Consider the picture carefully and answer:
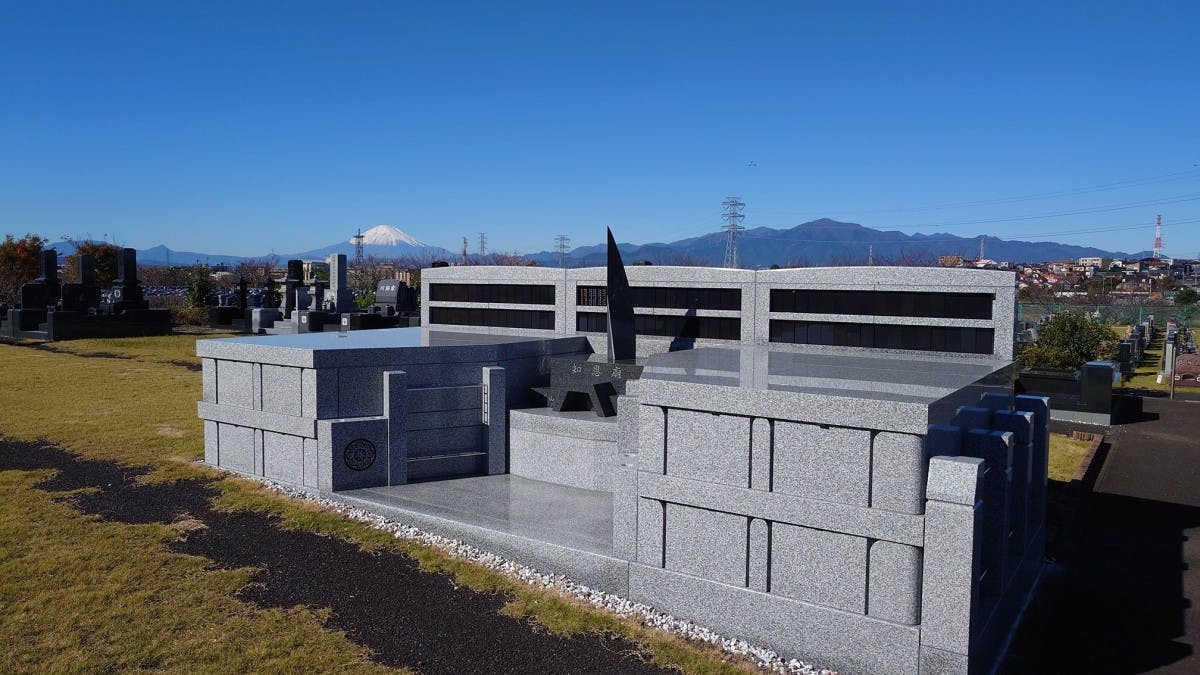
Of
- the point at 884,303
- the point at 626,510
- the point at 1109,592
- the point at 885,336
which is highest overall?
the point at 884,303

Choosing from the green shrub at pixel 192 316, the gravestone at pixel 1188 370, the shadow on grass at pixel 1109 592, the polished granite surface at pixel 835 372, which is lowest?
the shadow on grass at pixel 1109 592

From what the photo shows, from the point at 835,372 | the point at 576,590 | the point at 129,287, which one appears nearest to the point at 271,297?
the point at 129,287

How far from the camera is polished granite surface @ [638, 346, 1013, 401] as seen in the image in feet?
30.4

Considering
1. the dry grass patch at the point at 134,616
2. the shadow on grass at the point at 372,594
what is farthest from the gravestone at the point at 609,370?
the dry grass patch at the point at 134,616

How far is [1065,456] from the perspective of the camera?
1794cm

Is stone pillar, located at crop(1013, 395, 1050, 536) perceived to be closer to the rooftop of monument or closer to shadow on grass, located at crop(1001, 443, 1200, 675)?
shadow on grass, located at crop(1001, 443, 1200, 675)

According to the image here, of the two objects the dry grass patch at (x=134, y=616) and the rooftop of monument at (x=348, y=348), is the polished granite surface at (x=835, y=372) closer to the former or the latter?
the rooftop of monument at (x=348, y=348)

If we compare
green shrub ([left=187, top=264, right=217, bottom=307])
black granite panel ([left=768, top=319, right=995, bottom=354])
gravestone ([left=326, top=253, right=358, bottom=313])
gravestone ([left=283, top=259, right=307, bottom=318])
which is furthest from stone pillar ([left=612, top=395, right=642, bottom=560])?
green shrub ([left=187, top=264, right=217, bottom=307])

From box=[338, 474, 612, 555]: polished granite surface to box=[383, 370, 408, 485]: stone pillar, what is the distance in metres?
0.28

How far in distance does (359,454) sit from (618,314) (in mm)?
5928

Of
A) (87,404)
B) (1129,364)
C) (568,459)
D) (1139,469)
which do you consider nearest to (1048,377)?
(1139,469)

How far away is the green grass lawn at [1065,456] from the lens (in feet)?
53.8

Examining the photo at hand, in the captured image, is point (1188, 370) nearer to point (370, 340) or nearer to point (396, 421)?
point (370, 340)

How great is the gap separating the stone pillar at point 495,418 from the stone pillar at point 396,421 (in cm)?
148
